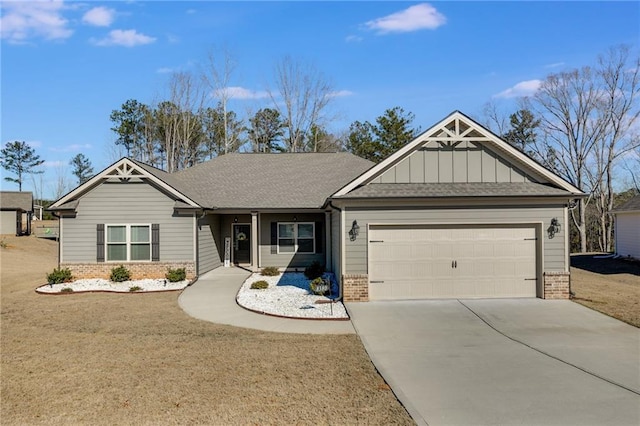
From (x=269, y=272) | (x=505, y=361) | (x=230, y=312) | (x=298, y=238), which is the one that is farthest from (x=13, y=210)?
(x=505, y=361)

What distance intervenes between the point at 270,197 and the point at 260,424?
13.8m

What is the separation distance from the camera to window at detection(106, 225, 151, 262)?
1578cm

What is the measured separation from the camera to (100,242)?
15.7m

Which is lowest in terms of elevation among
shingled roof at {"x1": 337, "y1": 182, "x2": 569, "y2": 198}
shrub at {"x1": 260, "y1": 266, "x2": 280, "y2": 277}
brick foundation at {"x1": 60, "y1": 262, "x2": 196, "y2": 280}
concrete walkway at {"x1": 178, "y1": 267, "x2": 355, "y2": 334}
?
concrete walkway at {"x1": 178, "y1": 267, "x2": 355, "y2": 334}

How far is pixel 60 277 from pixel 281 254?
8.59 m

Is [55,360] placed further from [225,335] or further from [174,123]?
[174,123]

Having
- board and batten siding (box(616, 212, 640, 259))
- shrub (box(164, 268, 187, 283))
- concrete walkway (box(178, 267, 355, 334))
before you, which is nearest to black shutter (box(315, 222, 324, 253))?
concrete walkway (box(178, 267, 355, 334))

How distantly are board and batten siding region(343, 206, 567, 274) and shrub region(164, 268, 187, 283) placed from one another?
698 cm

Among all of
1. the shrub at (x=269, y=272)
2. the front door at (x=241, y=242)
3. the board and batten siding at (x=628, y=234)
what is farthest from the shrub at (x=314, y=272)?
the board and batten siding at (x=628, y=234)

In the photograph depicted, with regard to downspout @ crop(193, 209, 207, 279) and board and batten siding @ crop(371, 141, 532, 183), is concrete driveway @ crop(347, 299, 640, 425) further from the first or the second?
downspout @ crop(193, 209, 207, 279)

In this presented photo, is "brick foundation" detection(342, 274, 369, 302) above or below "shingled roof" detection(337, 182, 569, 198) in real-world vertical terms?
below

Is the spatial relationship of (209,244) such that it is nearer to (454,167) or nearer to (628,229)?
(454,167)

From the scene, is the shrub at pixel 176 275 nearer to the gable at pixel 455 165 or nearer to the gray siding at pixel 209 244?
the gray siding at pixel 209 244

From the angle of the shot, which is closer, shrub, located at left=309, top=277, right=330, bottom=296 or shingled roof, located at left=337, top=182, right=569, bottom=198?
shingled roof, located at left=337, top=182, right=569, bottom=198
